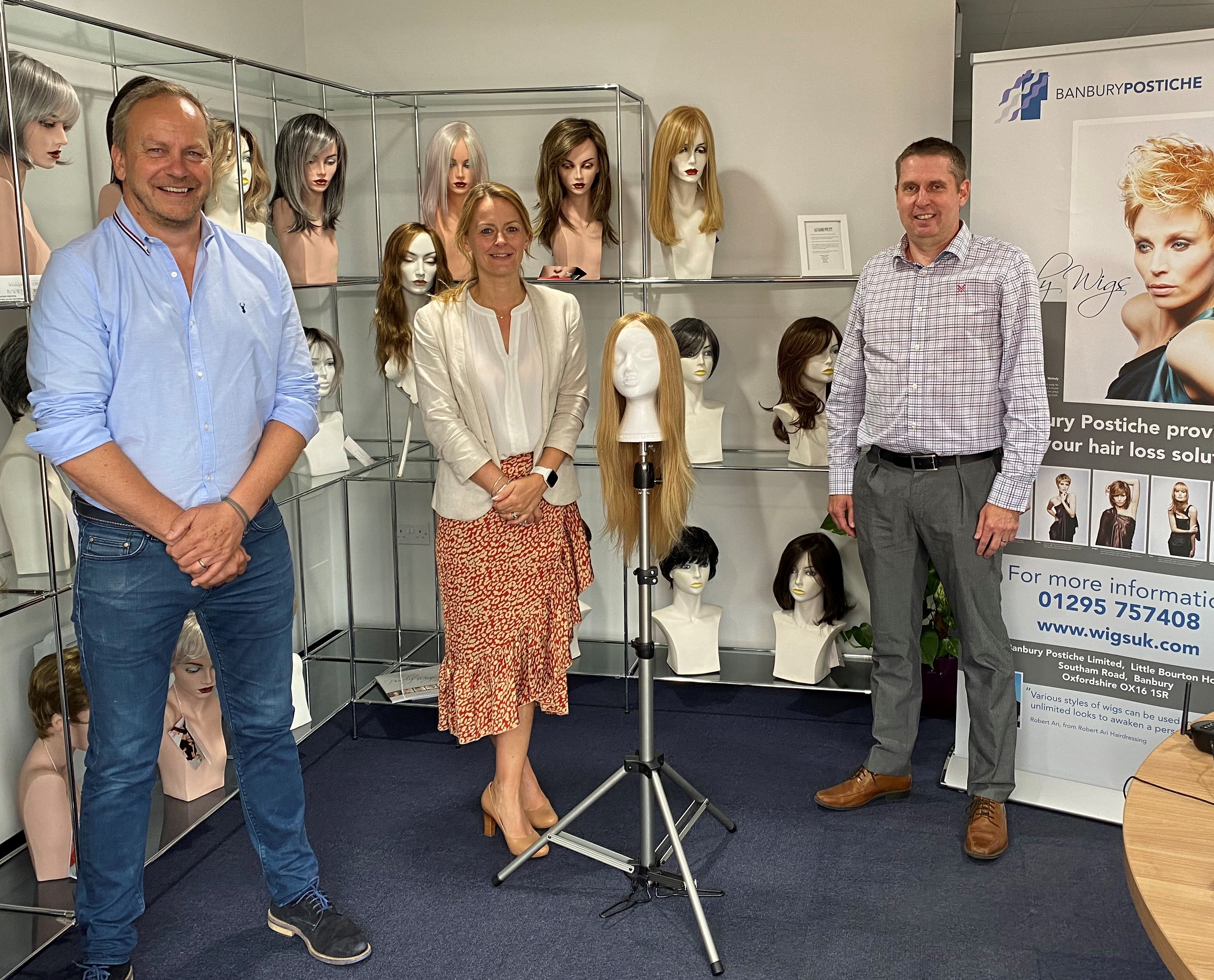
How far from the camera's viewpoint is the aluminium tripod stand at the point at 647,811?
2.63 meters

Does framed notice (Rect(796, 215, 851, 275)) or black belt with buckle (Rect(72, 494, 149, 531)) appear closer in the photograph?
black belt with buckle (Rect(72, 494, 149, 531))

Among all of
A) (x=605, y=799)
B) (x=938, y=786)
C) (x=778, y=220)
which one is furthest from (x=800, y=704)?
(x=778, y=220)

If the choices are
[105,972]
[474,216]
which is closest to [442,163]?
[474,216]

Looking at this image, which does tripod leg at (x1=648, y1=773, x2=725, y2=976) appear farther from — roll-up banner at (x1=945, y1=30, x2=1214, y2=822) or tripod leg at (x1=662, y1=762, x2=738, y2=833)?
roll-up banner at (x1=945, y1=30, x2=1214, y2=822)

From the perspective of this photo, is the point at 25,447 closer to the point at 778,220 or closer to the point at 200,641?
the point at 200,641

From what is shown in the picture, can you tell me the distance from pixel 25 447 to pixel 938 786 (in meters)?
2.73

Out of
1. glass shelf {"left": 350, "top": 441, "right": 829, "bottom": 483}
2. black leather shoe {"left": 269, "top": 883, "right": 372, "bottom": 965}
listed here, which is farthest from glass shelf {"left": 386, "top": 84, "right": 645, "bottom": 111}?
black leather shoe {"left": 269, "top": 883, "right": 372, "bottom": 965}

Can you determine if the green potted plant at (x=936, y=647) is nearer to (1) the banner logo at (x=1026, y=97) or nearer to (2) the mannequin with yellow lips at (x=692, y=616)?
(2) the mannequin with yellow lips at (x=692, y=616)

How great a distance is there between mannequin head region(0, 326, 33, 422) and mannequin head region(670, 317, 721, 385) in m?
2.05

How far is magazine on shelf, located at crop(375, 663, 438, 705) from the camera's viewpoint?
3.97 m

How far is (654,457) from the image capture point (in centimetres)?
274

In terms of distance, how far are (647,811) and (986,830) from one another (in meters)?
0.98

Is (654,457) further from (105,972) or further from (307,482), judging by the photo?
(105,972)

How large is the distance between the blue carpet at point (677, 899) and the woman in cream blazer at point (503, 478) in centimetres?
32
